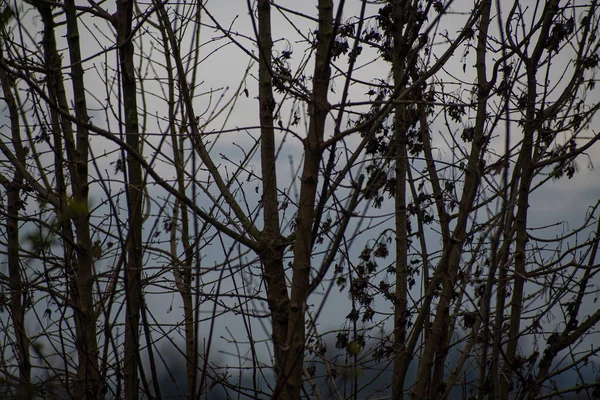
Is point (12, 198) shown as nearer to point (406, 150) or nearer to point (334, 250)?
point (406, 150)

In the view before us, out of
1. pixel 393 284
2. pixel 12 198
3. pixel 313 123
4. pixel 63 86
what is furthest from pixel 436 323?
pixel 12 198

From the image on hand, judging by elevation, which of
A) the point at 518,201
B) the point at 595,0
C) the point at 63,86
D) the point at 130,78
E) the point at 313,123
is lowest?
the point at 313,123

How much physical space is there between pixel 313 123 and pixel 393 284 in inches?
118

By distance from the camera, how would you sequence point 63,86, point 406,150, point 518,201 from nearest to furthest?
point 63,86 → point 518,201 → point 406,150

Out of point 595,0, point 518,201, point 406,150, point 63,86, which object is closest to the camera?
point 595,0

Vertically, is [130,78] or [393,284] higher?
[130,78]

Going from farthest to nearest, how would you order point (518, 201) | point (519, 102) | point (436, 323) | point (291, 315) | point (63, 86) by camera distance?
point (519, 102)
point (518, 201)
point (63, 86)
point (436, 323)
point (291, 315)

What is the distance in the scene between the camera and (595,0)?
3.26 meters

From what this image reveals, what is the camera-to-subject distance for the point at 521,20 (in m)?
3.43

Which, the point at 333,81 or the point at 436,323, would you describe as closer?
the point at 436,323

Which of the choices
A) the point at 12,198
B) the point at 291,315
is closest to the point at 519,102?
the point at 291,315

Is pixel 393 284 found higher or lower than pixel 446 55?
lower

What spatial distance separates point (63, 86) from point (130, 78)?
46.1 inches

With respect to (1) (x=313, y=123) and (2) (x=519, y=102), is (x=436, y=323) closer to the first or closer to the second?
(1) (x=313, y=123)
